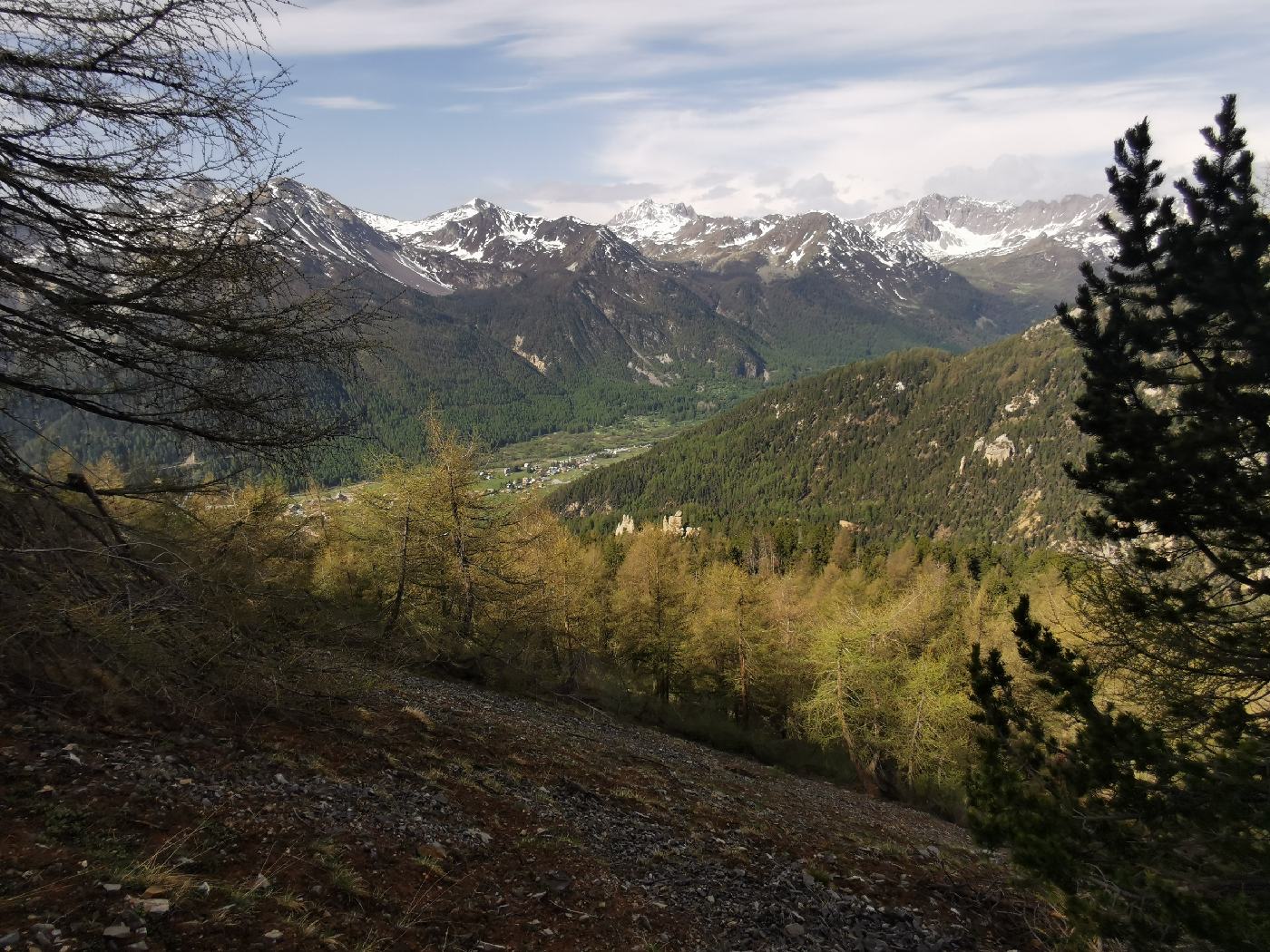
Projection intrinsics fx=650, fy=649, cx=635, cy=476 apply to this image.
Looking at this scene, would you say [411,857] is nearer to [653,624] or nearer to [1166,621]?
[1166,621]

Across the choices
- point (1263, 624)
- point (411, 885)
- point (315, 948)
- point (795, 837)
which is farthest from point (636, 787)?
point (1263, 624)

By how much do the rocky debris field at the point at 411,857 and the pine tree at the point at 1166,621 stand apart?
6.36 ft

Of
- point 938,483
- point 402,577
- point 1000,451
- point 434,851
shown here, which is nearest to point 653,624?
point 402,577

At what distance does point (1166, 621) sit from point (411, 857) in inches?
382

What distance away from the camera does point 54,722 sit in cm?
637

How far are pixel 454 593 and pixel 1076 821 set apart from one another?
1916cm

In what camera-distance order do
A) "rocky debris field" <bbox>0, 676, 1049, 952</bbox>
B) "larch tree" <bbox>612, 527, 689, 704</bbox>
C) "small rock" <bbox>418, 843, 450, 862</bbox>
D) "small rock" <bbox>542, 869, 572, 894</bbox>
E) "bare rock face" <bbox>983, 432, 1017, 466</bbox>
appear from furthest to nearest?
Result: 1. "bare rock face" <bbox>983, 432, 1017, 466</bbox>
2. "larch tree" <bbox>612, 527, 689, 704</bbox>
3. "small rock" <bbox>542, 869, 572, 894</bbox>
4. "small rock" <bbox>418, 843, 450, 862</bbox>
5. "rocky debris field" <bbox>0, 676, 1049, 952</bbox>

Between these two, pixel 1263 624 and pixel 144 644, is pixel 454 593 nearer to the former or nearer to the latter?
pixel 144 644

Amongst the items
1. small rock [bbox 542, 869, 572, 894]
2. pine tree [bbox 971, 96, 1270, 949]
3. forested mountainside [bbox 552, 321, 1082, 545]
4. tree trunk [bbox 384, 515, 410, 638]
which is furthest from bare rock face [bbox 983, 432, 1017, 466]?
small rock [bbox 542, 869, 572, 894]

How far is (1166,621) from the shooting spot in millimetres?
8531

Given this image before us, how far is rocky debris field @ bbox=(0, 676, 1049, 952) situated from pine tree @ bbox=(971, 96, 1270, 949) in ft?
6.36

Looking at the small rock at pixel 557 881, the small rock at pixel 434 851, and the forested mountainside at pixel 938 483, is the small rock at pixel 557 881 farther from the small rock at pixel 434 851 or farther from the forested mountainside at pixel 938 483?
the forested mountainside at pixel 938 483

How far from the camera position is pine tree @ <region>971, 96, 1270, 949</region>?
654cm

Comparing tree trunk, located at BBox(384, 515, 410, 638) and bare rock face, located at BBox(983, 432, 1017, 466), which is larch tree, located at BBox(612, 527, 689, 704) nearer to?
tree trunk, located at BBox(384, 515, 410, 638)
